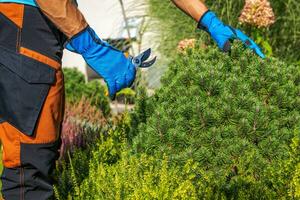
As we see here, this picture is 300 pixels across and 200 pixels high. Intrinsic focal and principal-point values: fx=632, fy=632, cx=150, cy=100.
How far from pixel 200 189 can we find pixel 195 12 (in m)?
1.13

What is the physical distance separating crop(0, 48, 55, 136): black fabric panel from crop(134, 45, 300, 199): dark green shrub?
0.72m

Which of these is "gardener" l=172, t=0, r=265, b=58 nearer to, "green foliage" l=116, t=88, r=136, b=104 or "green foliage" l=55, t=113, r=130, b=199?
"green foliage" l=55, t=113, r=130, b=199

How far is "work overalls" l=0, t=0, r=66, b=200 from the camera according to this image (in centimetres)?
296

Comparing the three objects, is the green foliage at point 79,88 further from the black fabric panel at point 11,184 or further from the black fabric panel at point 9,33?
the black fabric panel at point 9,33

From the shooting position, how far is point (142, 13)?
7.16m

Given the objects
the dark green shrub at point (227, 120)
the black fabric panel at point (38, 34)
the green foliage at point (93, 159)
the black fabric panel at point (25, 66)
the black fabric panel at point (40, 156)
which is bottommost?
the green foliage at point (93, 159)

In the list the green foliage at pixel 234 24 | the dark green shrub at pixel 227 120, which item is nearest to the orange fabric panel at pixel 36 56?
the dark green shrub at pixel 227 120

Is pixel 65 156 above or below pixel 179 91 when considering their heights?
below

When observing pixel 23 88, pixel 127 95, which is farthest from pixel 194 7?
pixel 127 95

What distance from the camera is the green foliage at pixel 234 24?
620 centimetres

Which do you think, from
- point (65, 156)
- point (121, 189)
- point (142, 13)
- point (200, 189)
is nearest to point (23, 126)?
point (121, 189)

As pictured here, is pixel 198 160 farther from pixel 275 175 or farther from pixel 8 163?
pixel 8 163

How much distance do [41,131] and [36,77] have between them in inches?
10.8

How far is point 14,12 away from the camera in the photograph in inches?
116
